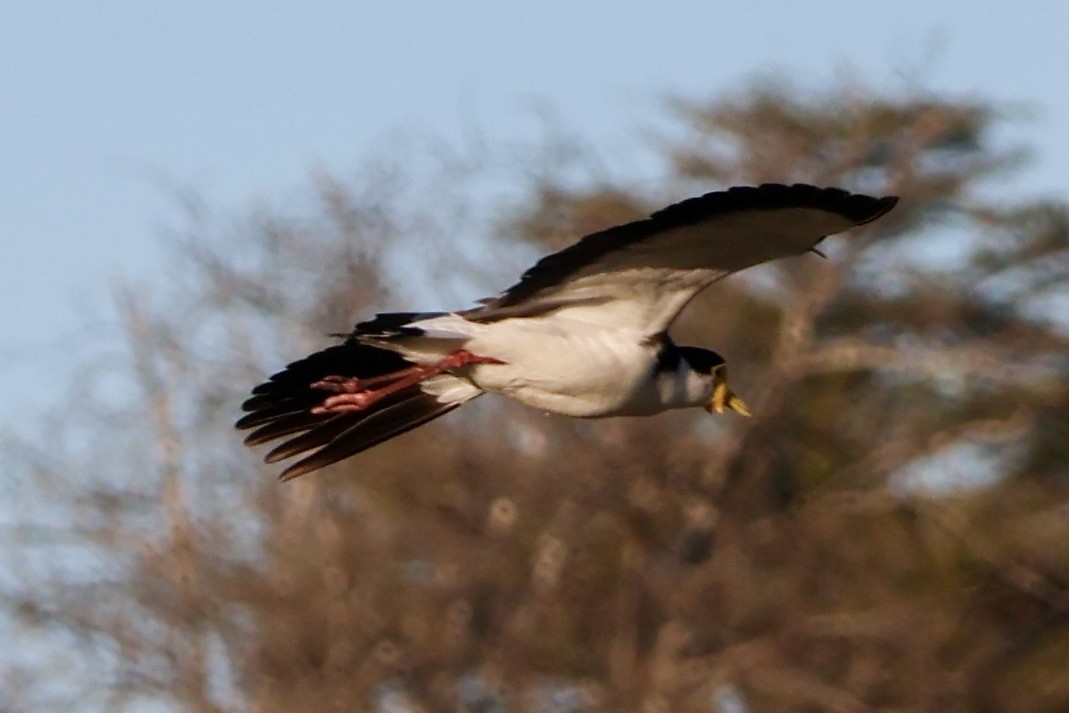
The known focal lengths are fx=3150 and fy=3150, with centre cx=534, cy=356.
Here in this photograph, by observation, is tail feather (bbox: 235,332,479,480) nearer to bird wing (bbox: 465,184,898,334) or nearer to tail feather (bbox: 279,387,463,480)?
tail feather (bbox: 279,387,463,480)

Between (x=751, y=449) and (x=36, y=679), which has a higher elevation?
(x=751, y=449)

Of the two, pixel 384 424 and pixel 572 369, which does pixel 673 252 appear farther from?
pixel 384 424

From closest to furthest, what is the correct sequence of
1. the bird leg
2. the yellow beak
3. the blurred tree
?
1. the bird leg
2. the yellow beak
3. the blurred tree

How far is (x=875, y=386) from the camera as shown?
29609 mm

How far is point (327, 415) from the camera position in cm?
1254

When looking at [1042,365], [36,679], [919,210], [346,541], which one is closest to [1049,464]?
[1042,365]

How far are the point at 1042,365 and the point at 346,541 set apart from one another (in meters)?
8.24

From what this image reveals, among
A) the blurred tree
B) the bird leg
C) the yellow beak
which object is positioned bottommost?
the yellow beak

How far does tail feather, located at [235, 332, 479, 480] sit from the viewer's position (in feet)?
40.9

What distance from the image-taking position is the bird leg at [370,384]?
12070 millimetres

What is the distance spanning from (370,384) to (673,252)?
1662 mm

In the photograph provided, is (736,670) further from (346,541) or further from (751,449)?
(346,541)

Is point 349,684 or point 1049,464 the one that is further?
point 1049,464

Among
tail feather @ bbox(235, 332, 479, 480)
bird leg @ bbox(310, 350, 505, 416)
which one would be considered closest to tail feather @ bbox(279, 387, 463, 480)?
tail feather @ bbox(235, 332, 479, 480)
